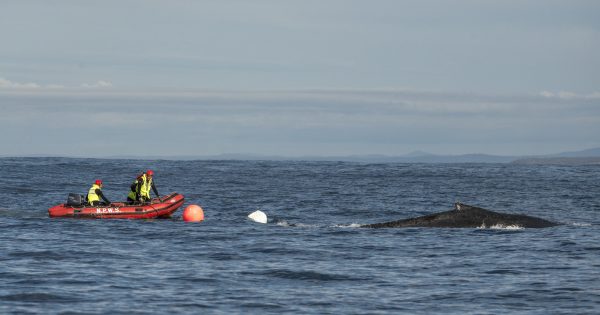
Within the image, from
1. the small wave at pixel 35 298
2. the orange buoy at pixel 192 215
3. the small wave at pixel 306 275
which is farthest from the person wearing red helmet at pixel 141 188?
the small wave at pixel 35 298

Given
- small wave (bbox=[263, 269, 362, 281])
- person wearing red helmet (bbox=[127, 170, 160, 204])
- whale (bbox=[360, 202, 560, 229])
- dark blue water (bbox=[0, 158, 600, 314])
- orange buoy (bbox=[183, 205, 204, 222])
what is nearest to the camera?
dark blue water (bbox=[0, 158, 600, 314])

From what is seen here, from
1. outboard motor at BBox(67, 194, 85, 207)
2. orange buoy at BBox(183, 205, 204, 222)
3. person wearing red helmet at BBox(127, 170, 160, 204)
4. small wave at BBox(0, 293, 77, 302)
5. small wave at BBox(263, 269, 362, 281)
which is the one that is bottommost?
small wave at BBox(0, 293, 77, 302)

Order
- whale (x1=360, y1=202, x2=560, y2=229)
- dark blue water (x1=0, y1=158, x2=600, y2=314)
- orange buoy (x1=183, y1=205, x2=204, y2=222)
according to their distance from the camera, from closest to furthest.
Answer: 1. dark blue water (x1=0, y1=158, x2=600, y2=314)
2. whale (x1=360, y1=202, x2=560, y2=229)
3. orange buoy (x1=183, y1=205, x2=204, y2=222)

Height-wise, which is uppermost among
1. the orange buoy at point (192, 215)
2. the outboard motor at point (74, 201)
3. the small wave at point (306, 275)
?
the outboard motor at point (74, 201)

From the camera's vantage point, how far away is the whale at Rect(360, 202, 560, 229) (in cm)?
3591

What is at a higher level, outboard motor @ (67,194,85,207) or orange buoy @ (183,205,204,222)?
outboard motor @ (67,194,85,207)

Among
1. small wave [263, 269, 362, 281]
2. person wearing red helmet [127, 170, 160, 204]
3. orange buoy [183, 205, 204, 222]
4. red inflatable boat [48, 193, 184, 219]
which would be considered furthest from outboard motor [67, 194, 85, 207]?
small wave [263, 269, 362, 281]

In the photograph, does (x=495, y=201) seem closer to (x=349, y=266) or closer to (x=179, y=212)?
(x=179, y=212)

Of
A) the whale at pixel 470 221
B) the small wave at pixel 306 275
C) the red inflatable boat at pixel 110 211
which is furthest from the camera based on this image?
the red inflatable boat at pixel 110 211

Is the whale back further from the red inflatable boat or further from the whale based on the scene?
the red inflatable boat

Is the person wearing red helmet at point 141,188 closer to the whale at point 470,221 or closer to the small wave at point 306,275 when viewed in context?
the whale at point 470,221

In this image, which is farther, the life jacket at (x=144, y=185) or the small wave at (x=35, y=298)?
the life jacket at (x=144, y=185)

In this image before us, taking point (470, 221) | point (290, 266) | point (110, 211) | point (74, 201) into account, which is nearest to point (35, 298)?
point (290, 266)

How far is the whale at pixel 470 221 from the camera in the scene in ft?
118
